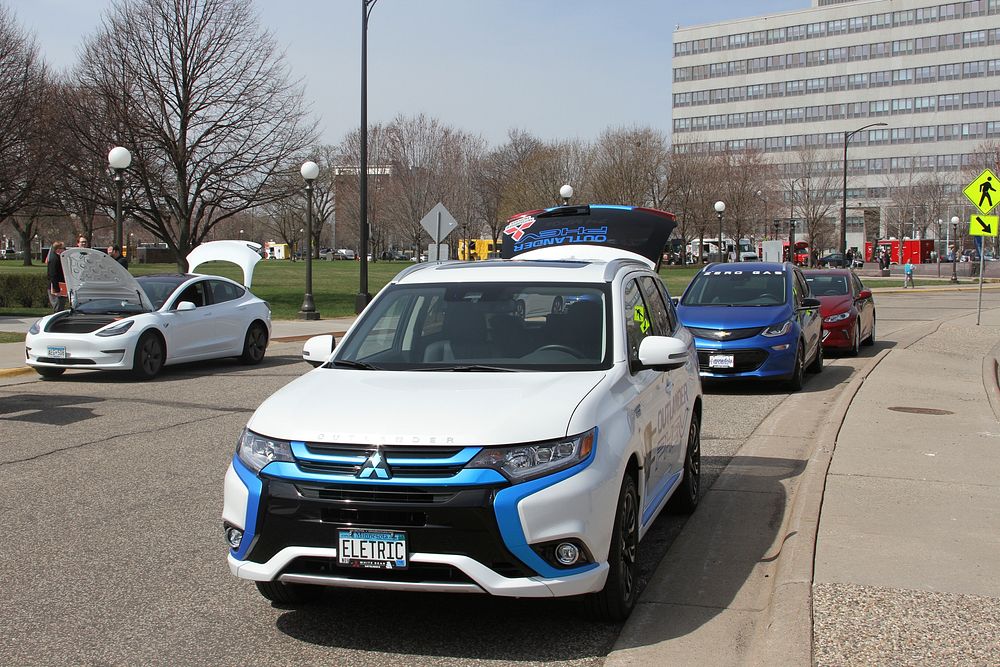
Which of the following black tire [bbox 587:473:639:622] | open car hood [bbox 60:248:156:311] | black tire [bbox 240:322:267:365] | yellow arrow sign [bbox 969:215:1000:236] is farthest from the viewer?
yellow arrow sign [bbox 969:215:1000:236]

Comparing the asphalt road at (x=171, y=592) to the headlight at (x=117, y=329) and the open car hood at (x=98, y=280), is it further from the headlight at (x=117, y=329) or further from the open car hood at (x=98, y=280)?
the open car hood at (x=98, y=280)

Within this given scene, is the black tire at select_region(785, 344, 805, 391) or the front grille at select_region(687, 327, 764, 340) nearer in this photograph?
the front grille at select_region(687, 327, 764, 340)

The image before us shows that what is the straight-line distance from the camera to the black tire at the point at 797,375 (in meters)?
13.8

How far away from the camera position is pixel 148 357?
1473 centimetres

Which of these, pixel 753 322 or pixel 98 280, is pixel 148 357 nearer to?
pixel 98 280

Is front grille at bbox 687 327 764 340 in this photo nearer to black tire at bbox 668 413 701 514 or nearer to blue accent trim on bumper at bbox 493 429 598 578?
black tire at bbox 668 413 701 514

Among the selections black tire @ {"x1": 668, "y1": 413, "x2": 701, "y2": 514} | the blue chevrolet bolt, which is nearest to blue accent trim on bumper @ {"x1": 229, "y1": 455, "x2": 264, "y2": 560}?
black tire @ {"x1": 668, "y1": 413, "x2": 701, "y2": 514}

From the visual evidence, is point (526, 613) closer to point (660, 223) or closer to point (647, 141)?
point (660, 223)

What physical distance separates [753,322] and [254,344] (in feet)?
26.7

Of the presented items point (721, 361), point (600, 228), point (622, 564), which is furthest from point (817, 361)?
point (622, 564)

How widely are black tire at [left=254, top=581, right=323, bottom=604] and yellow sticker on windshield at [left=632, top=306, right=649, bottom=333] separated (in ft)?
7.91

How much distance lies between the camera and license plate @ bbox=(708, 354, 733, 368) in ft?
44.5

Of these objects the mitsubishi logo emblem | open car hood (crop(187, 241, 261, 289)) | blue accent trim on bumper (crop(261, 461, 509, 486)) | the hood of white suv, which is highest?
open car hood (crop(187, 241, 261, 289))

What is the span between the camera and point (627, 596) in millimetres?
4910
